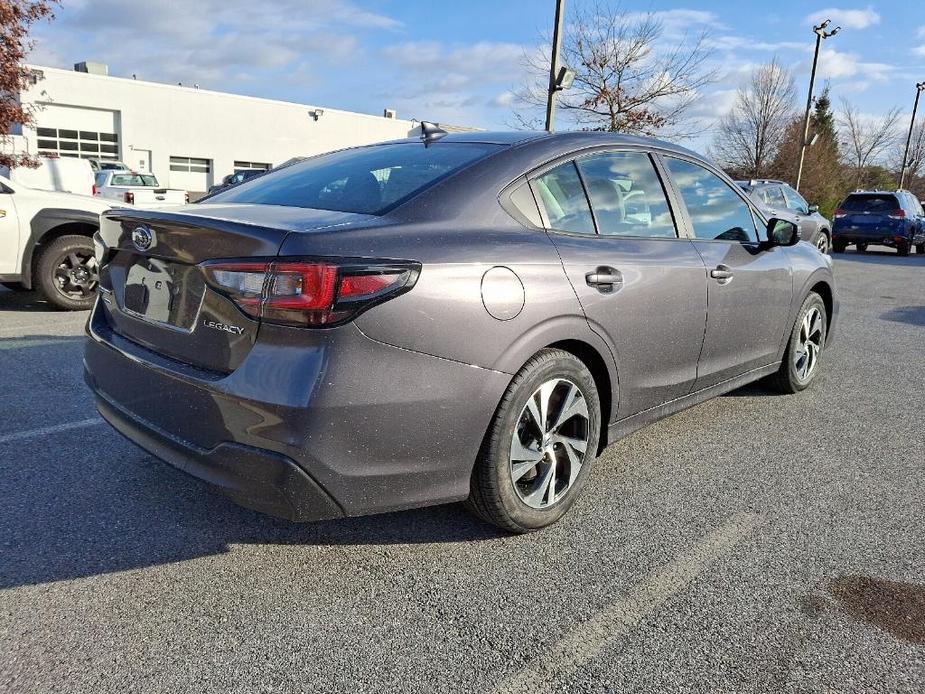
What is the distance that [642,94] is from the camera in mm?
23844

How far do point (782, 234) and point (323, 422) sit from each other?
125 inches

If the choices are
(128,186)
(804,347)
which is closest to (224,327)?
(804,347)

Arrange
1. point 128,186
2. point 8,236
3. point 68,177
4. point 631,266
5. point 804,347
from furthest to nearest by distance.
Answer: point 128,186
point 68,177
point 8,236
point 804,347
point 631,266

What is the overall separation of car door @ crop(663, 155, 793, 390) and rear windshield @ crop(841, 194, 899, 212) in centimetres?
1815

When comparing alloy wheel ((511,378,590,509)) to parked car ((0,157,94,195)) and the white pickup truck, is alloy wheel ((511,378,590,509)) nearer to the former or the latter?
parked car ((0,157,94,195))

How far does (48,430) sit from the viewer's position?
3898 millimetres

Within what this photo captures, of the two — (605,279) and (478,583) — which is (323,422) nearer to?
(478,583)

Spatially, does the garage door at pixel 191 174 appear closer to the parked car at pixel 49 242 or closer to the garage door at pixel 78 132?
the garage door at pixel 78 132

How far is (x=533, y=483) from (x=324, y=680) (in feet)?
3.76

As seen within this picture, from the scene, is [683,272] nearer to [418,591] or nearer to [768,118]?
[418,591]

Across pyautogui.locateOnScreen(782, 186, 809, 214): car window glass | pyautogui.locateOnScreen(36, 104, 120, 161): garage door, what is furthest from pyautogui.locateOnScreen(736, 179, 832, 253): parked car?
pyautogui.locateOnScreen(36, 104, 120, 161): garage door

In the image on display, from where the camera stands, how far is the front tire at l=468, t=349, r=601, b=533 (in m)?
2.68

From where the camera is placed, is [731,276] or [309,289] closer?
[309,289]

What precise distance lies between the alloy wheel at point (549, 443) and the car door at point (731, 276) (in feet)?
3.51
